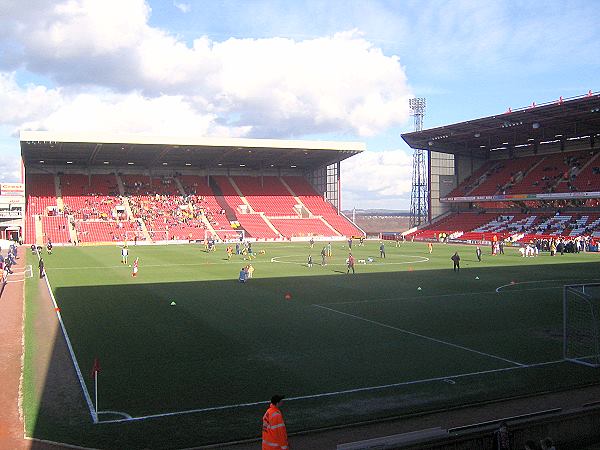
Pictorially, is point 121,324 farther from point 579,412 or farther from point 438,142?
point 438,142

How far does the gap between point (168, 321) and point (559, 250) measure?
147 feet

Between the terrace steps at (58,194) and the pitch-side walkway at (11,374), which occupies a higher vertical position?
the terrace steps at (58,194)

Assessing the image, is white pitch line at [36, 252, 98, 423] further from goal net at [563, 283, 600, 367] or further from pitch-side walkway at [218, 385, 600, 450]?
goal net at [563, 283, 600, 367]

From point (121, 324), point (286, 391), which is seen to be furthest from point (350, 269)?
point (286, 391)

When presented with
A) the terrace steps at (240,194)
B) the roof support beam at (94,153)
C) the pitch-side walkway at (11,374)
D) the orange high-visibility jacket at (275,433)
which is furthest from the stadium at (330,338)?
the terrace steps at (240,194)

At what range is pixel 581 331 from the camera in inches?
674

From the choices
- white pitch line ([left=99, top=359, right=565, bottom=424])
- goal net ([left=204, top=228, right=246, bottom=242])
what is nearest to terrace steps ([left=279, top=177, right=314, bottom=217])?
goal net ([left=204, top=228, right=246, bottom=242])

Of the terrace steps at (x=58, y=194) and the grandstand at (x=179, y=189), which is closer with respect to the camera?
the grandstand at (x=179, y=189)

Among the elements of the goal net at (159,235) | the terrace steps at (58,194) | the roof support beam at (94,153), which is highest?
the roof support beam at (94,153)

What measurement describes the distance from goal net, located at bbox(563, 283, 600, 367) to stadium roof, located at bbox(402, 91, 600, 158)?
38.7 metres

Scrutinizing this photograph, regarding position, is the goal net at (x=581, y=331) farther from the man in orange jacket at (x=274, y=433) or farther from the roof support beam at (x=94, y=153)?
the roof support beam at (x=94, y=153)

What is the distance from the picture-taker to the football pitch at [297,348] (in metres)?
10.9

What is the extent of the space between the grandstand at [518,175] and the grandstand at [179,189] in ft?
40.6

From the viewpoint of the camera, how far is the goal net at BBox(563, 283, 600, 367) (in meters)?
14.7
